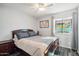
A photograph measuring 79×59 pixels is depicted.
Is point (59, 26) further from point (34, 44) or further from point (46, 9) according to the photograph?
point (34, 44)

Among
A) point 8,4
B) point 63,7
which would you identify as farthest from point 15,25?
point 63,7

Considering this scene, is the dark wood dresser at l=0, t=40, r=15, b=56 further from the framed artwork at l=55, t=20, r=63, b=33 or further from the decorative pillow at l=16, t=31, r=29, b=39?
the framed artwork at l=55, t=20, r=63, b=33

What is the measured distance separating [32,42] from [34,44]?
0.17 feet

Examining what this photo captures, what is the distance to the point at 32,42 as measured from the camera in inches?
55.1

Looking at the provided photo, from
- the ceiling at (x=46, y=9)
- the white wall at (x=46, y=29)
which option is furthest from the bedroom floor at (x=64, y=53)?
the ceiling at (x=46, y=9)

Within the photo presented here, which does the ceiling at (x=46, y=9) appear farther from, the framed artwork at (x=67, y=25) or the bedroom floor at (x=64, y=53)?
the bedroom floor at (x=64, y=53)

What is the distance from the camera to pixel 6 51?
4.73 feet

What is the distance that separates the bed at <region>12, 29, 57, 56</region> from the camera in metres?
1.36

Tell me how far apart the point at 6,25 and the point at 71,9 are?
1.15 m

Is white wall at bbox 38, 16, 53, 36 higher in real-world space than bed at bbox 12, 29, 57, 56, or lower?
higher

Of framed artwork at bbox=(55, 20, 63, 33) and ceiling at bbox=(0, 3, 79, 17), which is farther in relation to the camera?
framed artwork at bbox=(55, 20, 63, 33)

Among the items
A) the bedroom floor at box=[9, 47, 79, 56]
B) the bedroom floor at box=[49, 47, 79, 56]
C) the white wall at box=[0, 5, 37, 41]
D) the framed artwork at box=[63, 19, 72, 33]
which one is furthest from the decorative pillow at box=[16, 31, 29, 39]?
the framed artwork at box=[63, 19, 72, 33]

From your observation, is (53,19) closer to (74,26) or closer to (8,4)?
(74,26)

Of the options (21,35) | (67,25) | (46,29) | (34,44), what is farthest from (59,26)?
(21,35)
